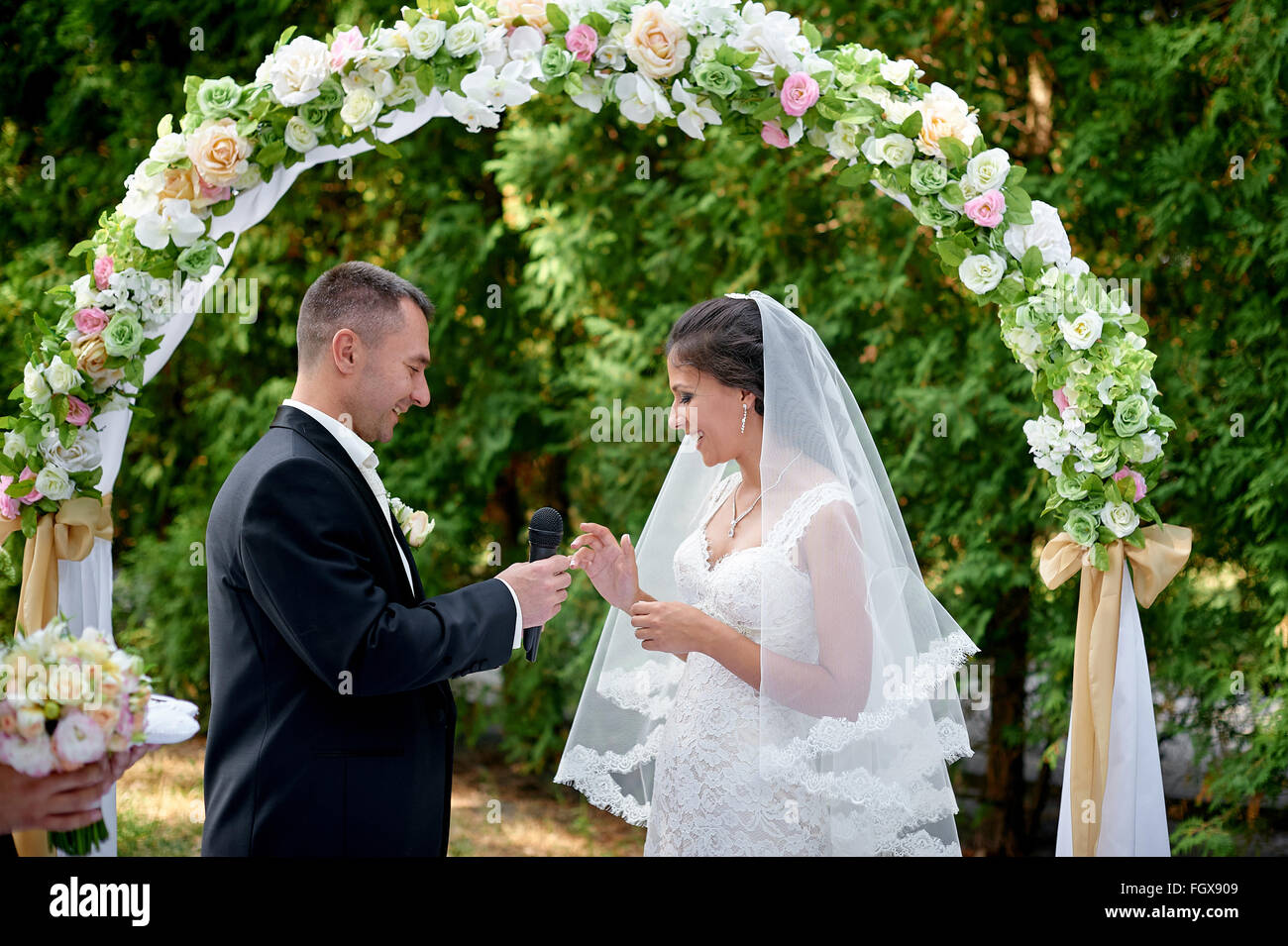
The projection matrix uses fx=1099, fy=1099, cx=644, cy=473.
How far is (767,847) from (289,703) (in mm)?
1417

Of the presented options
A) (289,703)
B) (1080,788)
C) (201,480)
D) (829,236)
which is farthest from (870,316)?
(201,480)

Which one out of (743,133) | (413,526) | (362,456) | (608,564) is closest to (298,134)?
(362,456)

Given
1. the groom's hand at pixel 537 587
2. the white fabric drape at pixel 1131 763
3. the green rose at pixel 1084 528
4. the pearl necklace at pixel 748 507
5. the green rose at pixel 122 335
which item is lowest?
the white fabric drape at pixel 1131 763

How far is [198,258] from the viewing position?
3613 millimetres

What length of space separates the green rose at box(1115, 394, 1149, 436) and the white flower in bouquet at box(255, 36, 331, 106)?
8.74ft

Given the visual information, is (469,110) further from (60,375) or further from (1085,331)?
(1085,331)

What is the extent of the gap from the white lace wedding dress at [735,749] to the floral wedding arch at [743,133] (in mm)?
884

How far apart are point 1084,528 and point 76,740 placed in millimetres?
2818

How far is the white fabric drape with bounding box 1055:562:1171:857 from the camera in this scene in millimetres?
3393

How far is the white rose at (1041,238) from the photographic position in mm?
3479

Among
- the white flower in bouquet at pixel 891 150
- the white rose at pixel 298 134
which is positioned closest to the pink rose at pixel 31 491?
the white rose at pixel 298 134

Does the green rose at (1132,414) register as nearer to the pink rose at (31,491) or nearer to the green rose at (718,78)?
the green rose at (718,78)

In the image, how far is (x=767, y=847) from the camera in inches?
126
